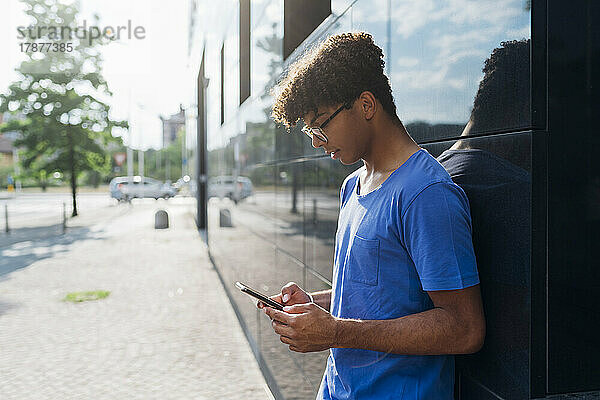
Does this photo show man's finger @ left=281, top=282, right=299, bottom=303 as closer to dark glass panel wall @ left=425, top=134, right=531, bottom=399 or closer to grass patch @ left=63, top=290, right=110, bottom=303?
dark glass panel wall @ left=425, top=134, right=531, bottom=399

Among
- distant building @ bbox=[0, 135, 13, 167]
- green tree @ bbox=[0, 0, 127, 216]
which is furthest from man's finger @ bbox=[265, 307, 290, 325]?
distant building @ bbox=[0, 135, 13, 167]

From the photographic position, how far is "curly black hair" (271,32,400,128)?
1.84 meters

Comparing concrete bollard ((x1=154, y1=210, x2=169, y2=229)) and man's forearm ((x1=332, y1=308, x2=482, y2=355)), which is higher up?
man's forearm ((x1=332, y1=308, x2=482, y2=355))

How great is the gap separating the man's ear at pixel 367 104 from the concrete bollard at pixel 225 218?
26.8 feet

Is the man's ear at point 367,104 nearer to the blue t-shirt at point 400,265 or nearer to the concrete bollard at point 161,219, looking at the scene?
the blue t-shirt at point 400,265

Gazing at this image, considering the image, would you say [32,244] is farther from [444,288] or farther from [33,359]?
[444,288]

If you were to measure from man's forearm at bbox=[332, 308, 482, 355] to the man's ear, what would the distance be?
1.99 feet

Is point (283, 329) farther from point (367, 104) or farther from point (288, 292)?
point (367, 104)

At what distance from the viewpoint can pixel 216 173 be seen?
12977 mm

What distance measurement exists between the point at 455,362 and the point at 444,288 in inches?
23.4

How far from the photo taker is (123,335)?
687cm

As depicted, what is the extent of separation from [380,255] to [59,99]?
2676 centimetres

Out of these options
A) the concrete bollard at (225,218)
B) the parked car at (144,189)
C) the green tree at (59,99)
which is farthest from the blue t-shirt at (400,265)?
the parked car at (144,189)

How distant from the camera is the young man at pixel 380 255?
1617 mm
